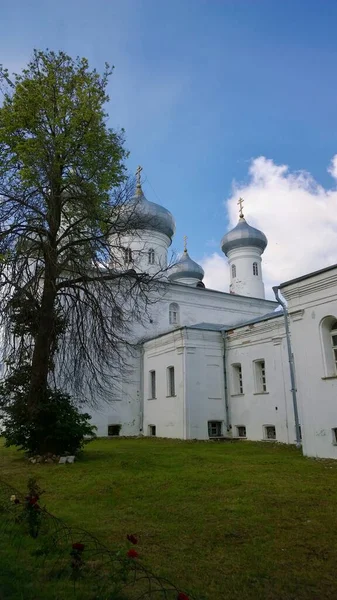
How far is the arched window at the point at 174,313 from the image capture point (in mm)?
29062

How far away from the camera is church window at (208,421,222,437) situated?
21.1 m

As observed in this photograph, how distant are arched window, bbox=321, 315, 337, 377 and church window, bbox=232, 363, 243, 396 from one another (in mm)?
8534

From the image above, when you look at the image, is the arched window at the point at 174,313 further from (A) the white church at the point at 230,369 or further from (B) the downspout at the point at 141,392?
(B) the downspout at the point at 141,392

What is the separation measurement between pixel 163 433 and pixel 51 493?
14691 mm

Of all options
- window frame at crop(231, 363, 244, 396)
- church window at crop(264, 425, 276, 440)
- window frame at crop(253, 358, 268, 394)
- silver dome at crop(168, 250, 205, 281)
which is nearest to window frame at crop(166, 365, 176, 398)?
window frame at crop(231, 363, 244, 396)

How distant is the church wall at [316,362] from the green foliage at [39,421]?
6.49 meters

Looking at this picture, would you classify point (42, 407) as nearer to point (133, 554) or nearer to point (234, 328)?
point (133, 554)

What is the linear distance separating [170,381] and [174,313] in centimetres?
723

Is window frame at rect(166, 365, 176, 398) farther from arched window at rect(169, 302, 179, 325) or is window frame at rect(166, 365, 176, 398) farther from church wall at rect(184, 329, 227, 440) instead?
arched window at rect(169, 302, 179, 325)

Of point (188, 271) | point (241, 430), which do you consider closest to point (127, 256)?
point (241, 430)

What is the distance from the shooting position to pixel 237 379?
2148 centimetres

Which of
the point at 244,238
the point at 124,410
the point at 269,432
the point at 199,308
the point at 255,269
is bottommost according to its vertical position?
the point at 269,432

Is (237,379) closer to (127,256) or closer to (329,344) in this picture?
(329,344)

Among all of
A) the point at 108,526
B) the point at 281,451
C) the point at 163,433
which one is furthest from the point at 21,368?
the point at 163,433
